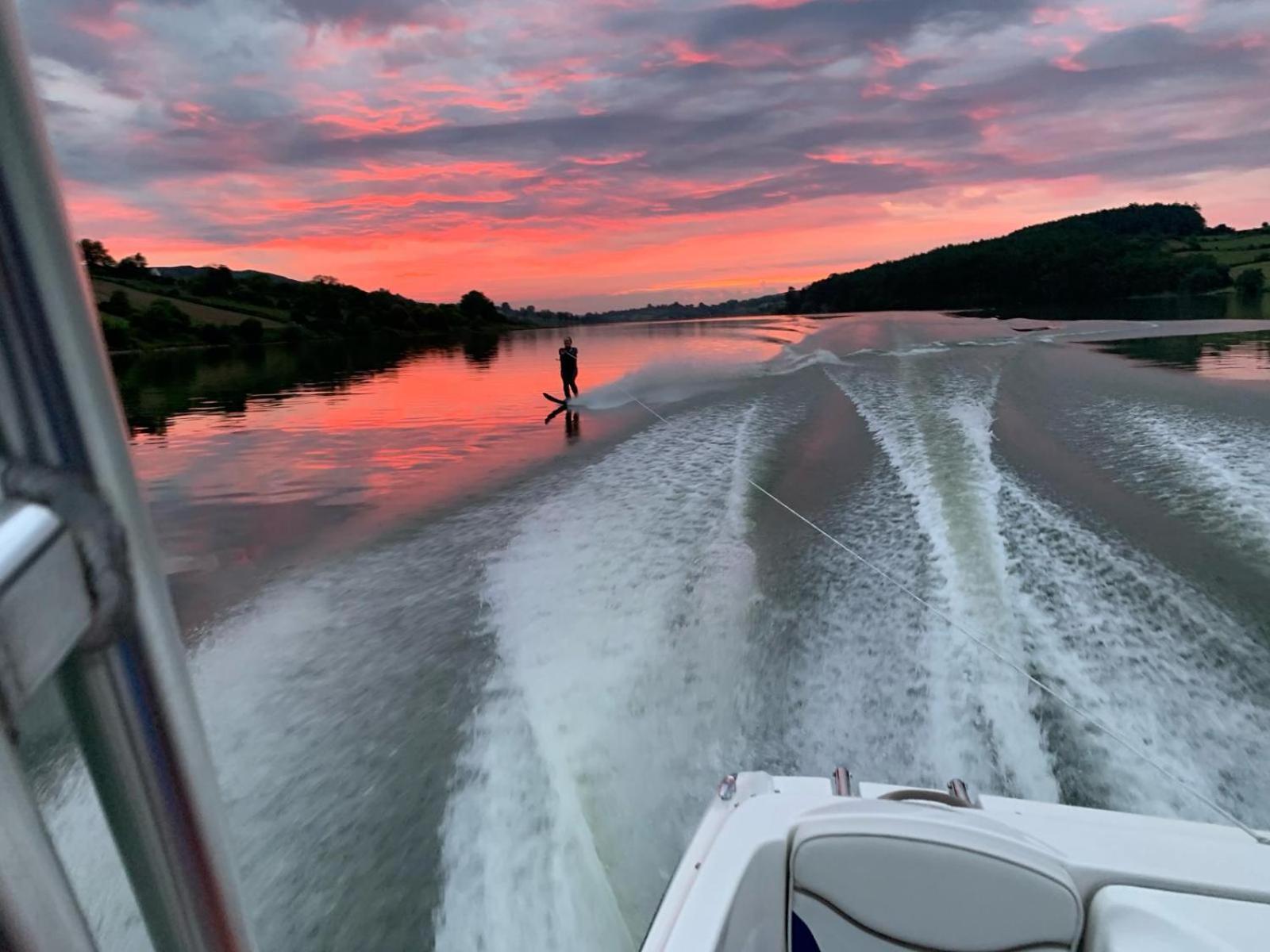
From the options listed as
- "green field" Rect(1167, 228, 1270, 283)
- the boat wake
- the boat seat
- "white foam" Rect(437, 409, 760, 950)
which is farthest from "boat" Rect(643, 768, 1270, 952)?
"green field" Rect(1167, 228, 1270, 283)

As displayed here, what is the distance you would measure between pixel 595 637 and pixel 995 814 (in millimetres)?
2816

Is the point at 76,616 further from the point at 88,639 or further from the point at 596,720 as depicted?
the point at 596,720

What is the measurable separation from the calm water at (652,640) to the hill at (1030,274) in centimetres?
3271

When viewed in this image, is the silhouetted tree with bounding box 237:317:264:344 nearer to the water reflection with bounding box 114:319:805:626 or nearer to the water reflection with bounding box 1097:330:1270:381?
the water reflection with bounding box 114:319:805:626

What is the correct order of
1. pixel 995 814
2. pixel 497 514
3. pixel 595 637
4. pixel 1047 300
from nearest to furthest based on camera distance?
pixel 995 814 < pixel 595 637 < pixel 497 514 < pixel 1047 300

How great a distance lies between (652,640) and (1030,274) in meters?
44.2

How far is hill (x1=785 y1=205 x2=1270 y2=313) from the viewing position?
41.3 meters

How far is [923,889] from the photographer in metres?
1.67

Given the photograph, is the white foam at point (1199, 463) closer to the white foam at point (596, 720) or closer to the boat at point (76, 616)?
the white foam at point (596, 720)

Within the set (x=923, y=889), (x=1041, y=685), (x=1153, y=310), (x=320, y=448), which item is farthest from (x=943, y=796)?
(x=1153, y=310)

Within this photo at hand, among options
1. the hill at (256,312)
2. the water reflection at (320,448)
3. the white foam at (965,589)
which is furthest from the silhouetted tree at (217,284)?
the white foam at (965,589)

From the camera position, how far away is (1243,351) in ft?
51.0

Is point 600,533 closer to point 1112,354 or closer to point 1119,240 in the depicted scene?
point 1112,354

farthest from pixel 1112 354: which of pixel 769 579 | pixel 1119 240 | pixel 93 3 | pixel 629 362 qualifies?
pixel 1119 240
